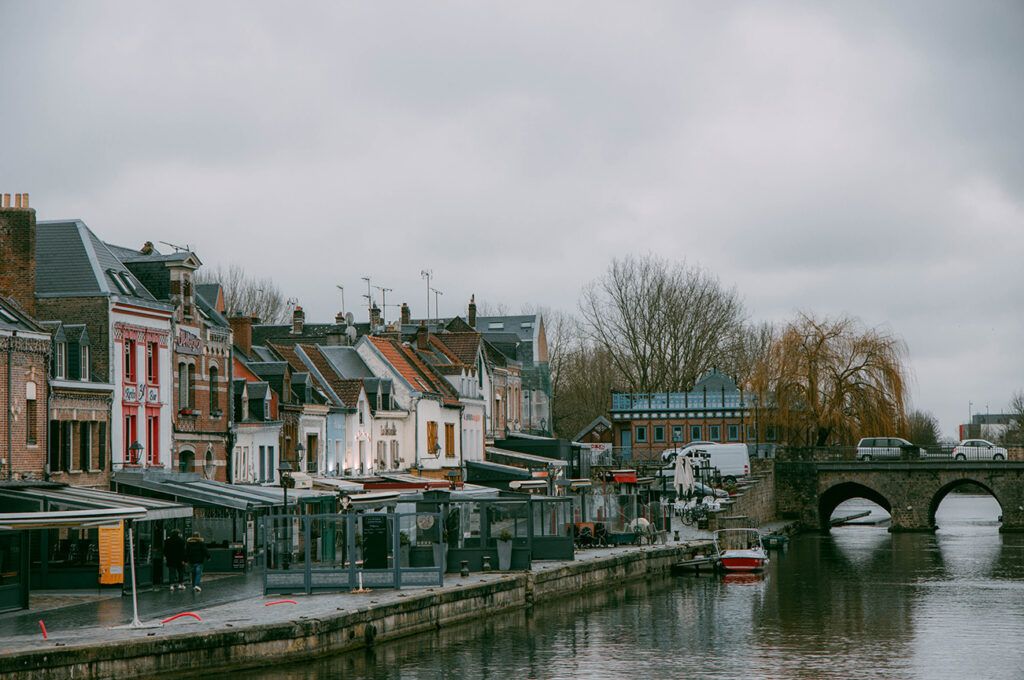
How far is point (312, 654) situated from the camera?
24.4 meters

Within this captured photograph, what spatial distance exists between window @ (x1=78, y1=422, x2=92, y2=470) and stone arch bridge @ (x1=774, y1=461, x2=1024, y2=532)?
50.9 m

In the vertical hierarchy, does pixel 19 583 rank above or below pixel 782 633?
above

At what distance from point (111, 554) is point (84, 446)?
5003 millimetres

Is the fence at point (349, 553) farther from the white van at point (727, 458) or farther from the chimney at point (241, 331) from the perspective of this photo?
the white van at point (727, 458)

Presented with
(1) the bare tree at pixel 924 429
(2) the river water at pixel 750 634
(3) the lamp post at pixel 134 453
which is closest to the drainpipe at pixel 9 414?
(3) the lamp post at pixel 134 453

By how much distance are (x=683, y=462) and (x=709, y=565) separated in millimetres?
14829

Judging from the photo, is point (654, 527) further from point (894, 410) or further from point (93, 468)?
point (894, 410)

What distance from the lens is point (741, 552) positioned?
46.9 meters

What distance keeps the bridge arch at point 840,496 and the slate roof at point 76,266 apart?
4955 cm

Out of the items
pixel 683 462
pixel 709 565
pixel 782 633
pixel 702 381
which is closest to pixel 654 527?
pixel 709 565

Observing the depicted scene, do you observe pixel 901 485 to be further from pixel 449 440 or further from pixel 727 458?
pixel 449 440

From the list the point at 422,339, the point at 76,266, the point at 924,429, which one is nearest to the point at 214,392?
the point at 76,266

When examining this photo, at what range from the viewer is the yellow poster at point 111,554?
32438mm

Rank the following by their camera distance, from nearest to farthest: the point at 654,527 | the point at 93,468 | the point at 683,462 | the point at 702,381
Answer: the point at 93,468 → the point at 654,527 → the point at 683,462 → the point at 702,381
